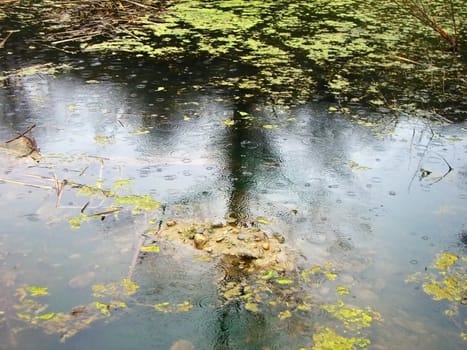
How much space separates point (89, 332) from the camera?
199 centimetres

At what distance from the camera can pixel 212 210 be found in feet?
9.08

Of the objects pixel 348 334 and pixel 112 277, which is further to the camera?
pixel 112 277

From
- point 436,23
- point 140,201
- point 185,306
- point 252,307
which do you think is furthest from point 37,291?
point 436,23

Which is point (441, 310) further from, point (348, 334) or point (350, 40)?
point (350, 40)

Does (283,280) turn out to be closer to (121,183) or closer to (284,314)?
(284,314)

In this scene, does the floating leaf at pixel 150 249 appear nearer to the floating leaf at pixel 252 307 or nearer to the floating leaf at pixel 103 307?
the floating leaf at pixel 103 307

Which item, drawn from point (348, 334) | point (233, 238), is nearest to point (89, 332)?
point (233, 238)

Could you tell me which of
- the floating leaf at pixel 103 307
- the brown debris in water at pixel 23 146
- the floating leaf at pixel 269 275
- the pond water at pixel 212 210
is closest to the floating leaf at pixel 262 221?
the pond water at pixel 212 210

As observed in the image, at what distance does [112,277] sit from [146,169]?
1.01 metres

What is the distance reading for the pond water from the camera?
80.4 inches

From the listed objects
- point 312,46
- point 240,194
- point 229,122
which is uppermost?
point 240,194

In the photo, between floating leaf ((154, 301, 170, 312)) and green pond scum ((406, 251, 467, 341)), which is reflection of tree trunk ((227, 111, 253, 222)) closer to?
floating leaf ((154, 301, 170, 312))

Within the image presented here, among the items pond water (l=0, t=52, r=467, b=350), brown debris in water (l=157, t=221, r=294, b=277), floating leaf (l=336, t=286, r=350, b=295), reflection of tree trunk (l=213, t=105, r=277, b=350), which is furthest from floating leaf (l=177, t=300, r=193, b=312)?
floating leaf (l=336, t=286, r=350, b=295)

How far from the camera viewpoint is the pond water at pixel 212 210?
6.70ft
